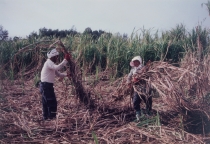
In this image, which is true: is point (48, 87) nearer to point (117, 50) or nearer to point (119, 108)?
point (119, 108)

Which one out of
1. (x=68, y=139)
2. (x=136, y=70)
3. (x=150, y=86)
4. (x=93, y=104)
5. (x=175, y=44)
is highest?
(x=175, y=44)

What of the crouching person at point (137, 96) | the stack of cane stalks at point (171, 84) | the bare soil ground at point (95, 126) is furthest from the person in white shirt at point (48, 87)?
the crouching person at point (137, 96)

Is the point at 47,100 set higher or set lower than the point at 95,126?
higher

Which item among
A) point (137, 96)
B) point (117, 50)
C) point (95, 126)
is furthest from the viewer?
point (117, 50)

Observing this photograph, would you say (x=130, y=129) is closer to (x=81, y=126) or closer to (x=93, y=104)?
(x=81, y=126)

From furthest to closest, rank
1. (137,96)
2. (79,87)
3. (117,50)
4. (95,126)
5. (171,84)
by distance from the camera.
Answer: (117,50), (79,87), (137,96), (95,126), (171,84)

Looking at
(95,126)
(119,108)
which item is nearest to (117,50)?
(119,108)

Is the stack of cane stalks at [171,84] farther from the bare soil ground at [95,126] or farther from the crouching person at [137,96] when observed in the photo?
the bare soil ground at [95,126]

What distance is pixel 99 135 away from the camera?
349 cm

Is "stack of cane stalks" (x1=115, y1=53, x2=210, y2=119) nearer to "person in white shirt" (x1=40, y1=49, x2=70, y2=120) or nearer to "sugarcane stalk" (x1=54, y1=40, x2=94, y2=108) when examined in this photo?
"sugarcane stalk" (x1=54, y1=40, x2=94, y2=108)

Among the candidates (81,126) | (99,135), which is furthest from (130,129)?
(81,126)

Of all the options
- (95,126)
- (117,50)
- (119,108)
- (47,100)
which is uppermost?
(117,50)

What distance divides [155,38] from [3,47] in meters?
5.53

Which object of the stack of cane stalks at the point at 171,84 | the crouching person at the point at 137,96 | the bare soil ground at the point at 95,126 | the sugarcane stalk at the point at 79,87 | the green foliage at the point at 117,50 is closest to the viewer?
the bare soil ground at the point at 95,126
